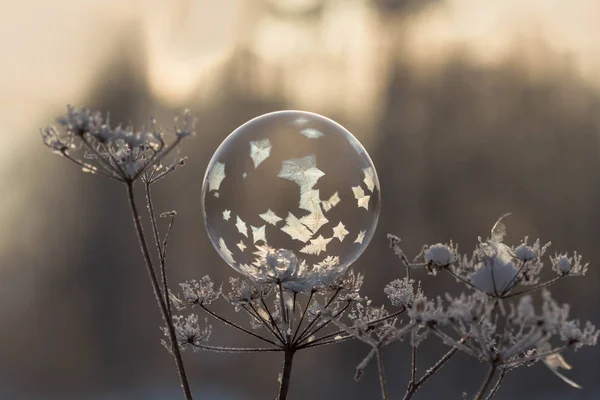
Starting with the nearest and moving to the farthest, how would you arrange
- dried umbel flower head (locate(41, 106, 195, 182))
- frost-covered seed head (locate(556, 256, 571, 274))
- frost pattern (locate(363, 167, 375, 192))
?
dried umbel flower head (locate(41, 106, 195, 182))
frost-covered seed head (locate(556, 256, 571, 274))
frost pattern (locate(363, 167, 375, 192))

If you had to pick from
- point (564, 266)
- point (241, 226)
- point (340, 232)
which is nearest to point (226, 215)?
point (241, 226)

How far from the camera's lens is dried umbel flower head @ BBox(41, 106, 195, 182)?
1376 mm

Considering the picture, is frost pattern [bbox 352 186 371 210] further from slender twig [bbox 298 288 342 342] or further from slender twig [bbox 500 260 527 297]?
slender twig [bbox 500 260 527 297]

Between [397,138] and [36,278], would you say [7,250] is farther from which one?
[397,138]

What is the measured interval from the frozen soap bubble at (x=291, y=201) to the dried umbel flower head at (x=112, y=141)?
0.86 feet

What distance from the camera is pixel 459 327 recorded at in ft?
4.19

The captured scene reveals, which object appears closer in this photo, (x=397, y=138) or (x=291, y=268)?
(x=291, y=268)

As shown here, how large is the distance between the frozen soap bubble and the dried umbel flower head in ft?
0.86

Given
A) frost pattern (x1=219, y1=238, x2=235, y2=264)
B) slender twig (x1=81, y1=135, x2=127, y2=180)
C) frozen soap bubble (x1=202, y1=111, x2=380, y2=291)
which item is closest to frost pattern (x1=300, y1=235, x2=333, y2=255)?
frozen soap bubble (x1=202, y1=111, x2=380, y2=291)

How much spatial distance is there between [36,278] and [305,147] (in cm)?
635

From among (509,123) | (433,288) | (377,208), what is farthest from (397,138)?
(377,208)

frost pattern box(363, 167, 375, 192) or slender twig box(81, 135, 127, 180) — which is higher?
slender twig box(81, 135, 127, 180)

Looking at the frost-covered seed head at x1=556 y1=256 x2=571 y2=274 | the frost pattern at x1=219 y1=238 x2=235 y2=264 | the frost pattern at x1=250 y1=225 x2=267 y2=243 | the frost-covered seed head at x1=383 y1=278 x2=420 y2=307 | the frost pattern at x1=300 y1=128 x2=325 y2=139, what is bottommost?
the frost-covered seed head at x1=383 y1=278 x2=420 y2=307

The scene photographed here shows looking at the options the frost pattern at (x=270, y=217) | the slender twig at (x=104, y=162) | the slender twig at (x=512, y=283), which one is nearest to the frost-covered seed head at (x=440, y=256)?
the slender twig at (x=512, y=283)
